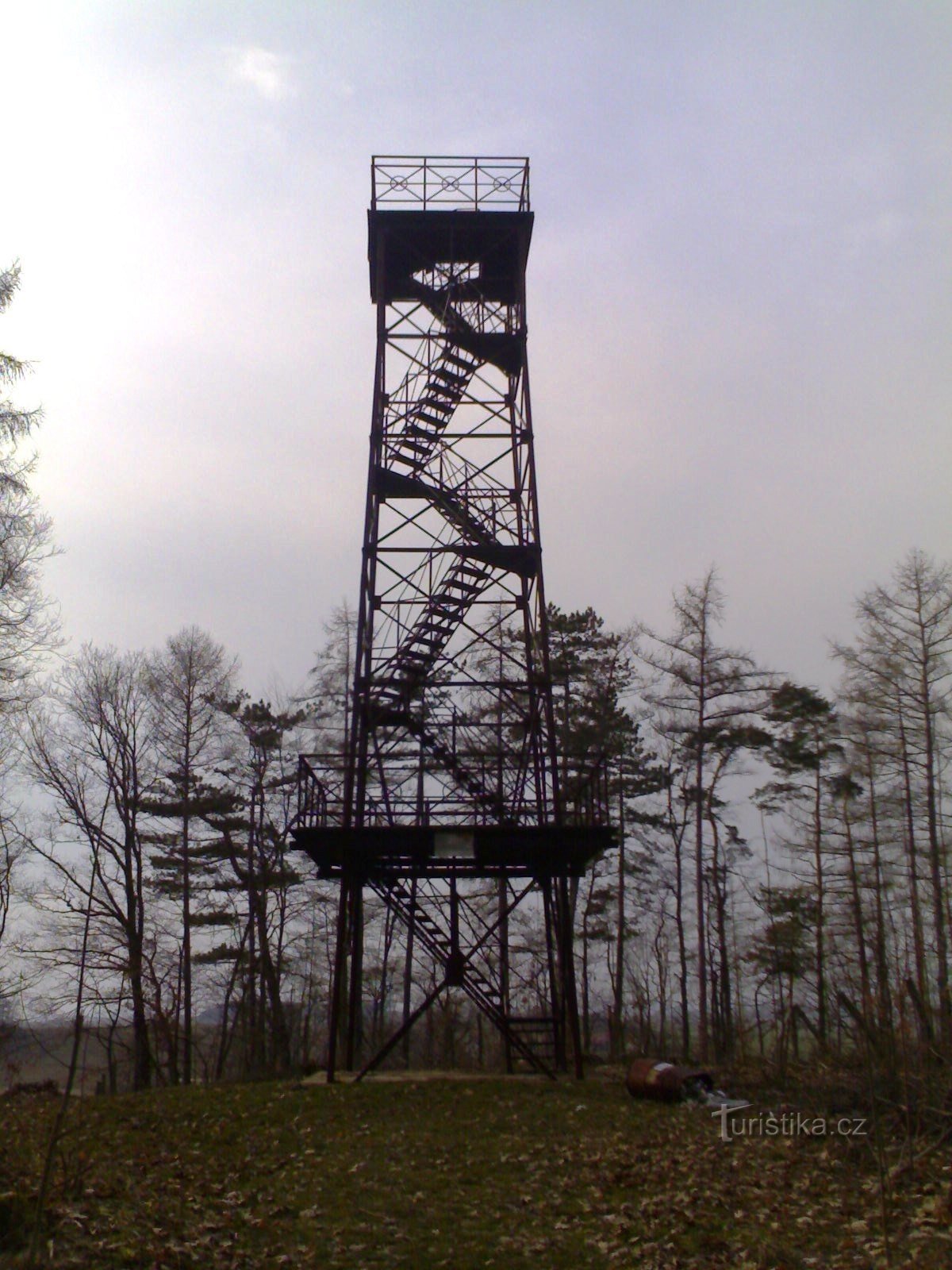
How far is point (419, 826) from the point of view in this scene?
1744cm

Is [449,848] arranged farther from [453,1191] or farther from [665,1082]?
[453,1191]

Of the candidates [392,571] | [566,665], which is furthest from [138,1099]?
[566,665]

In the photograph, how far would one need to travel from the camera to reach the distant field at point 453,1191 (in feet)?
26.7

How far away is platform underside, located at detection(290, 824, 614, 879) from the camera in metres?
17.4

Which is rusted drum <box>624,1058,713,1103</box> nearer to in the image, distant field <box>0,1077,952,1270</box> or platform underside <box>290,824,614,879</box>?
distant field <box>0,1077,952,1270</box>

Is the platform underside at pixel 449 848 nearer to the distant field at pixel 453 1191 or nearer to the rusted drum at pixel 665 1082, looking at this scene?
the rusted drum at pixel 665 1082

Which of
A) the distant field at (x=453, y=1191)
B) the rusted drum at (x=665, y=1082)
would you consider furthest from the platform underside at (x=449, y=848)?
the distant field at (x=453, y=1191)

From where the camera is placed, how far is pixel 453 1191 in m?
10.4

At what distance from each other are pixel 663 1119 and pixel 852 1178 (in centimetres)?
395

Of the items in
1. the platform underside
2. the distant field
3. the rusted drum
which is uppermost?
the platform underside

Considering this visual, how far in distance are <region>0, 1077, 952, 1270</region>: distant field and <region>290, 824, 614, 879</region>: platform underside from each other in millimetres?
3997

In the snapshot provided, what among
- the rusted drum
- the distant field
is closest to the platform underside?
the rusted drum

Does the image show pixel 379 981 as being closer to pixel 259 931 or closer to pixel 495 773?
pixel 259 931

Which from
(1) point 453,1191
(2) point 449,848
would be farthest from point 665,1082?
(1) point 453,1191
